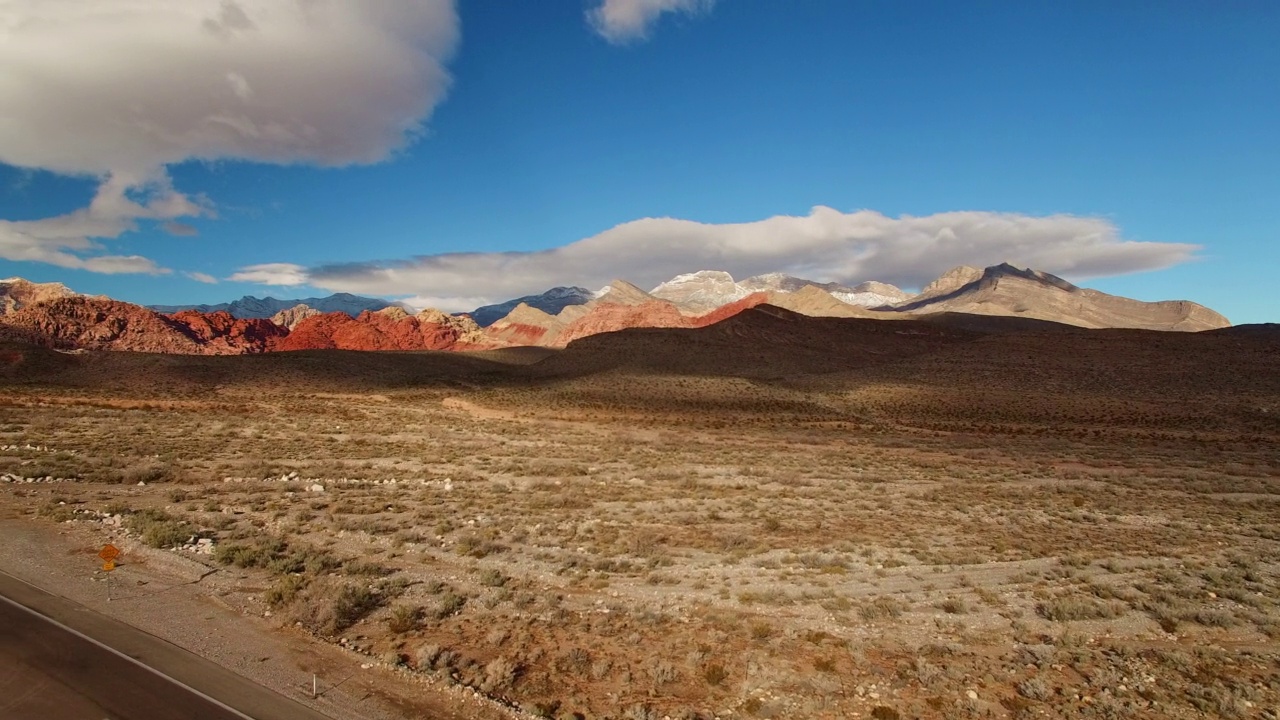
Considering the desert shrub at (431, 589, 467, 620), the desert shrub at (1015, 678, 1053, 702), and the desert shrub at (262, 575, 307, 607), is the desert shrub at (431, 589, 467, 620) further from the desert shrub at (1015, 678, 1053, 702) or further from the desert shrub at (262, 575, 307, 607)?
the desert shrub at (1015, 678, 1053, 702)

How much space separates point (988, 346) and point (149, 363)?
93.8 m

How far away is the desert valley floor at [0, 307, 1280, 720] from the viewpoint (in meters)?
8.53

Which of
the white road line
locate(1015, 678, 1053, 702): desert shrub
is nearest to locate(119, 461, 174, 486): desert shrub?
the white road line

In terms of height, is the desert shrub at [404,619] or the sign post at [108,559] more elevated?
the sign post at [108,559]

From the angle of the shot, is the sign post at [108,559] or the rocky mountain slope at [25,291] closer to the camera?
the sign post at [108,559]

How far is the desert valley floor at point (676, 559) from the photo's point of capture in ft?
28.0

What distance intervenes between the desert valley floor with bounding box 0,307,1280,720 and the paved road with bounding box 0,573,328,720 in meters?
0.44

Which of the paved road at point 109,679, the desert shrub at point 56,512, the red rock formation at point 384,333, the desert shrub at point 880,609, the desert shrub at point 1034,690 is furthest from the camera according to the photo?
the red rock formation at point 384,333

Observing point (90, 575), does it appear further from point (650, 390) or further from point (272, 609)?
point (650, 390)

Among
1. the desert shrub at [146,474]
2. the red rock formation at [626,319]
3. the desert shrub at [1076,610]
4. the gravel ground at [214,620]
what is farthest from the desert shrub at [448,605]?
the red rock formation at [626,319]

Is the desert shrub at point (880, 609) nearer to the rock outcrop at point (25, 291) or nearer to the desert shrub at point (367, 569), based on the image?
the desert shrub at point (367, 569)

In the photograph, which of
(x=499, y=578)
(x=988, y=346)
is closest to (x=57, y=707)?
(x=499, y=578)

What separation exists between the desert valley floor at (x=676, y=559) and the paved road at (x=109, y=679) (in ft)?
1.43

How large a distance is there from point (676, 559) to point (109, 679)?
9841 millimetres
